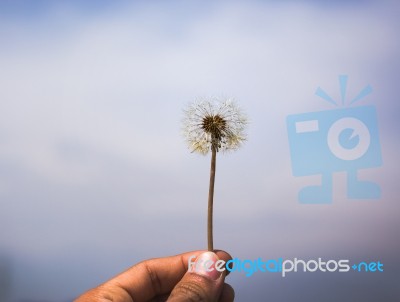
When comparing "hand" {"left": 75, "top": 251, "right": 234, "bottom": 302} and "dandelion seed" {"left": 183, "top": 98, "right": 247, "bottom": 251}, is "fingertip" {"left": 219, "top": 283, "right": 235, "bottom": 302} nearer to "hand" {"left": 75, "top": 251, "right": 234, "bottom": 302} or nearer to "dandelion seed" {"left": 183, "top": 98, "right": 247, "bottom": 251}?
"hand" {"left": 75, "top": 251, "right": 234, "bottom": 302}

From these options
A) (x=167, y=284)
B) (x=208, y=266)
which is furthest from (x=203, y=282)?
(x=167, y=284)

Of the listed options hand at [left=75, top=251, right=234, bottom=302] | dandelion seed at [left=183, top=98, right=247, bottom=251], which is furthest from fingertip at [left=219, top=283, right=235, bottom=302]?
dandelion seed at [left=183, top=98, right=247, bottom=251]

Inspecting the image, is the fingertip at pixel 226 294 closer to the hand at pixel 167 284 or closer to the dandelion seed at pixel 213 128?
the hand at pixel 167 284

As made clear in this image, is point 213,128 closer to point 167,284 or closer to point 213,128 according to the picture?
point 213,128

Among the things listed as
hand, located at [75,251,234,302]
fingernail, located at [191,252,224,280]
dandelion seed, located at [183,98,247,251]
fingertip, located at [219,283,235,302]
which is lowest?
fingertip, located at [219,283,235,302]

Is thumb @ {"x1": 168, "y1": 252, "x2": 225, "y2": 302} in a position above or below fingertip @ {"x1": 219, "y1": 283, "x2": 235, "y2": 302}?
above

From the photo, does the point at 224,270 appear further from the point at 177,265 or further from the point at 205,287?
the point at 177,265

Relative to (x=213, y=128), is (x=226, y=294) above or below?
below
